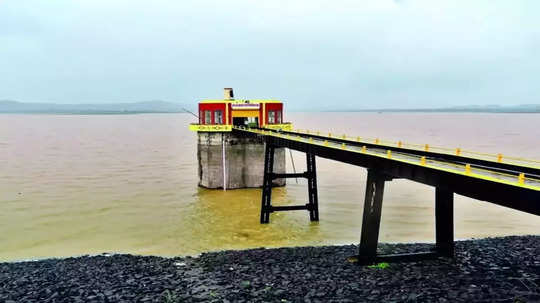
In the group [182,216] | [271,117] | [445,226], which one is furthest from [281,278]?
[271,117]

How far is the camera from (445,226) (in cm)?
1903

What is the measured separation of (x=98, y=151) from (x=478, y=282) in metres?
74.5

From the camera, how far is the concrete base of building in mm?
41375

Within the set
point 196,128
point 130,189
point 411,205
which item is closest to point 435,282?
point 411,205

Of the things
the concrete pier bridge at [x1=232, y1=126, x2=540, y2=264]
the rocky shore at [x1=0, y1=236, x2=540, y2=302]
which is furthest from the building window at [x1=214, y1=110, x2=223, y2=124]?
the rocky shore at [x1=0, y1=236, x2=540, y2=302]

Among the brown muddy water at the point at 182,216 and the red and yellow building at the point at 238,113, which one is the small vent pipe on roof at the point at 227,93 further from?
the brown muddy water at the point at 182,216

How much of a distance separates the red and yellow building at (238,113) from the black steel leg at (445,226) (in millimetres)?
25249

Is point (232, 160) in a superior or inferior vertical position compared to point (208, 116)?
inferior

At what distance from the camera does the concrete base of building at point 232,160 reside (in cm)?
4138

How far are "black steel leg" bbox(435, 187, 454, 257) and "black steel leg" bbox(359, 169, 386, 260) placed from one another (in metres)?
2.72

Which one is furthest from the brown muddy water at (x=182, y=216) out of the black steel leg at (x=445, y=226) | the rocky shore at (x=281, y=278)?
the black steel leg at (x=445, y=226)

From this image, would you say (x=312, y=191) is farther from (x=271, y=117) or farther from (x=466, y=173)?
(x=466, y=173)

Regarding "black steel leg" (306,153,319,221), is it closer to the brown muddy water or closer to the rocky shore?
the brown muddy water

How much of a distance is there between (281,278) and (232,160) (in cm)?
2546
